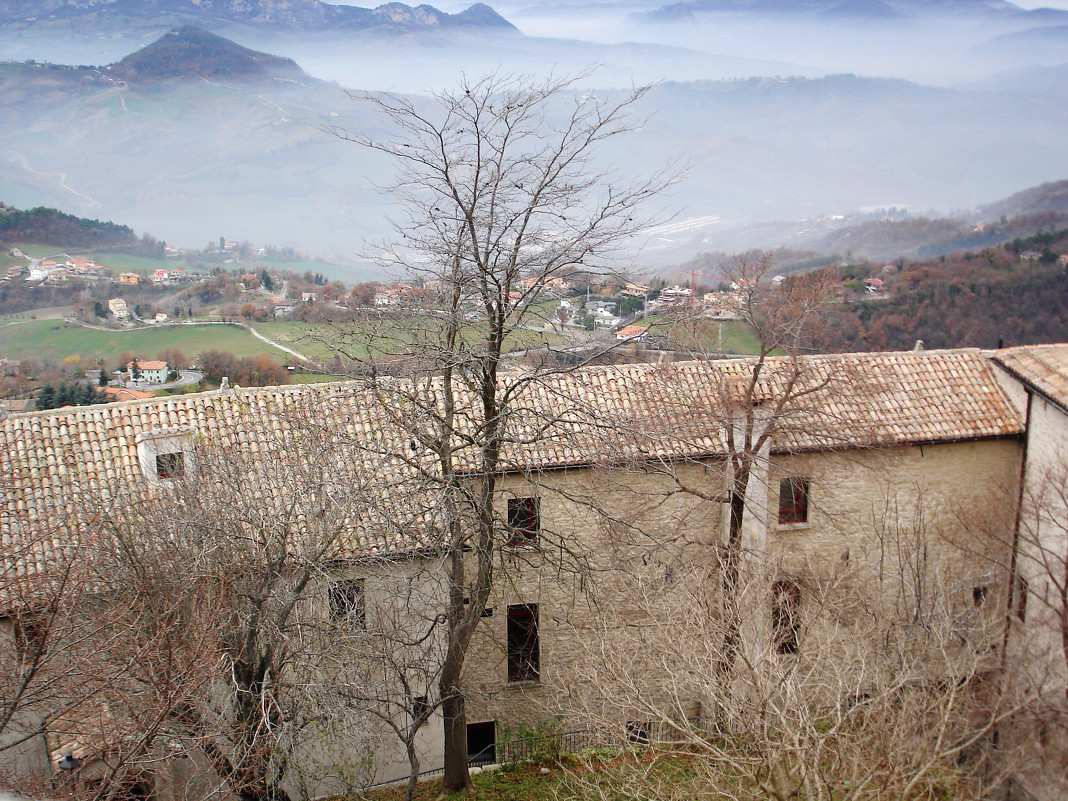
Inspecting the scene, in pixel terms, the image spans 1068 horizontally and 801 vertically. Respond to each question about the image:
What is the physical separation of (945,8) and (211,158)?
8058 centimetres

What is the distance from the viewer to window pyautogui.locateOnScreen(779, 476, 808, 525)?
49.7 ft

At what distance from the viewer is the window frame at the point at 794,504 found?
15.1 meters

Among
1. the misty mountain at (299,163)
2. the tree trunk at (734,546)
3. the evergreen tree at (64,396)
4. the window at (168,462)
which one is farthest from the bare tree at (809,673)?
the misty mountain at (299,163)

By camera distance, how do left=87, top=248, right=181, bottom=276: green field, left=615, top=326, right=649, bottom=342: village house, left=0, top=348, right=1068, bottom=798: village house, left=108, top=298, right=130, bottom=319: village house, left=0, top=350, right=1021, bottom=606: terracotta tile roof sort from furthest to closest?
left=87, top=248, right=181, bottom=276: green field
left=108, top=298, right=130, bottom=319: village house
left=0, top=348, right=1068, bottom=798: village house
left=0, top=350, right=1021, bottom=606: terracotta tile roof
left=615, top=326, right=649, bottom=342: village house

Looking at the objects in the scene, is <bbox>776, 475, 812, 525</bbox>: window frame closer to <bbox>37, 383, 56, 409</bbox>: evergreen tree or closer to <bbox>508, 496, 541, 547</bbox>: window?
<bbox>508, 496, 541, 547</bbox>: window

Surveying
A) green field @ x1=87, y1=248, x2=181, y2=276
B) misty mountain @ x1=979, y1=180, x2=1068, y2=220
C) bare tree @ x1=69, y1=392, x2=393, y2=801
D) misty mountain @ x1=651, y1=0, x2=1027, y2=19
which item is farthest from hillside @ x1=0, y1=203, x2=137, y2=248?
misty mountain @ x1=651, y1=0, x2=1027, y2=19

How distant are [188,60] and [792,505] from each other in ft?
142

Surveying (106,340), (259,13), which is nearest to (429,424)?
(106,340)

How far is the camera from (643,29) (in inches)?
2714

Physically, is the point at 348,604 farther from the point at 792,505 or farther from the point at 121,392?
the point at 121,392

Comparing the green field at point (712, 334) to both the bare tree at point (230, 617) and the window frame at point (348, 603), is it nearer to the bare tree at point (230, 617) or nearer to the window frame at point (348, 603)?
the bare tree at point (230, 617)

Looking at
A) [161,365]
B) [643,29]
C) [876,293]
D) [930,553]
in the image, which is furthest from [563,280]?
[643,29]

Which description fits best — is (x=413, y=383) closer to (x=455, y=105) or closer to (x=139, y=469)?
(x=455, y=105)

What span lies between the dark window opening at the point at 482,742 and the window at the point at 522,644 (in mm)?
1076
